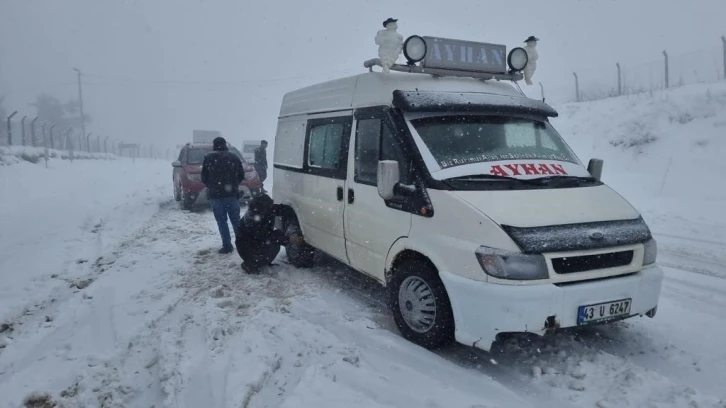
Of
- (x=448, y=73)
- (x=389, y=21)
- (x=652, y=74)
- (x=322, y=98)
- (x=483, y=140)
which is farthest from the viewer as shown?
(x=652, y=74)

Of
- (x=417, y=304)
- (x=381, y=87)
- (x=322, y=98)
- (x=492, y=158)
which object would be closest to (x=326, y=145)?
(x=322, y=98)

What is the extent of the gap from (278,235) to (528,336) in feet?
11.7

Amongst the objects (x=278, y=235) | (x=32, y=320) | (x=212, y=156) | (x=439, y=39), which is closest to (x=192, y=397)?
(x=32, y=320)

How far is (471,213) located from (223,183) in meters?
5.01

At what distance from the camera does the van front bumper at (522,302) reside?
3.20 m

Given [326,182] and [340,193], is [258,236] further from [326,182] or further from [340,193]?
[340,193]

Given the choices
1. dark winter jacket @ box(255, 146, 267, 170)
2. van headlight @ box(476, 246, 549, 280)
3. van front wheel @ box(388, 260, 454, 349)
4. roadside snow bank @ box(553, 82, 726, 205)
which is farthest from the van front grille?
dark winter jacket @ box(255, 146, 267, 170)

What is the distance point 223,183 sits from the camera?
24.2 ft

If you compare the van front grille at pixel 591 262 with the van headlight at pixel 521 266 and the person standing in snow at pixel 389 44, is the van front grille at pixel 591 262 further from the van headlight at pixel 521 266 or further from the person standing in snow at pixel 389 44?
the person standing in snow at pixel 389 44

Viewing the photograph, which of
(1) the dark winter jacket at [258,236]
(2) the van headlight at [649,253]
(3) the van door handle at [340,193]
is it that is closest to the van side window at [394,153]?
(3) the van door handle at [340,193]

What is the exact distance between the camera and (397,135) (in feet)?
13.7

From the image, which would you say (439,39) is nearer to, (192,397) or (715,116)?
(192,397)

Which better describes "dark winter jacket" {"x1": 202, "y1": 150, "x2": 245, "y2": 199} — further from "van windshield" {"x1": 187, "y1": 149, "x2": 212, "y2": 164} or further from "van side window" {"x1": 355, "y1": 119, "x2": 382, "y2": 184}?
"van windshield" {"x1": 187, "y1": 149, "x2": 212, "y2": 164}

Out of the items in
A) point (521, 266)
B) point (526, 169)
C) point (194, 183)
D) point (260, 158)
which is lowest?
point (194, 183)
